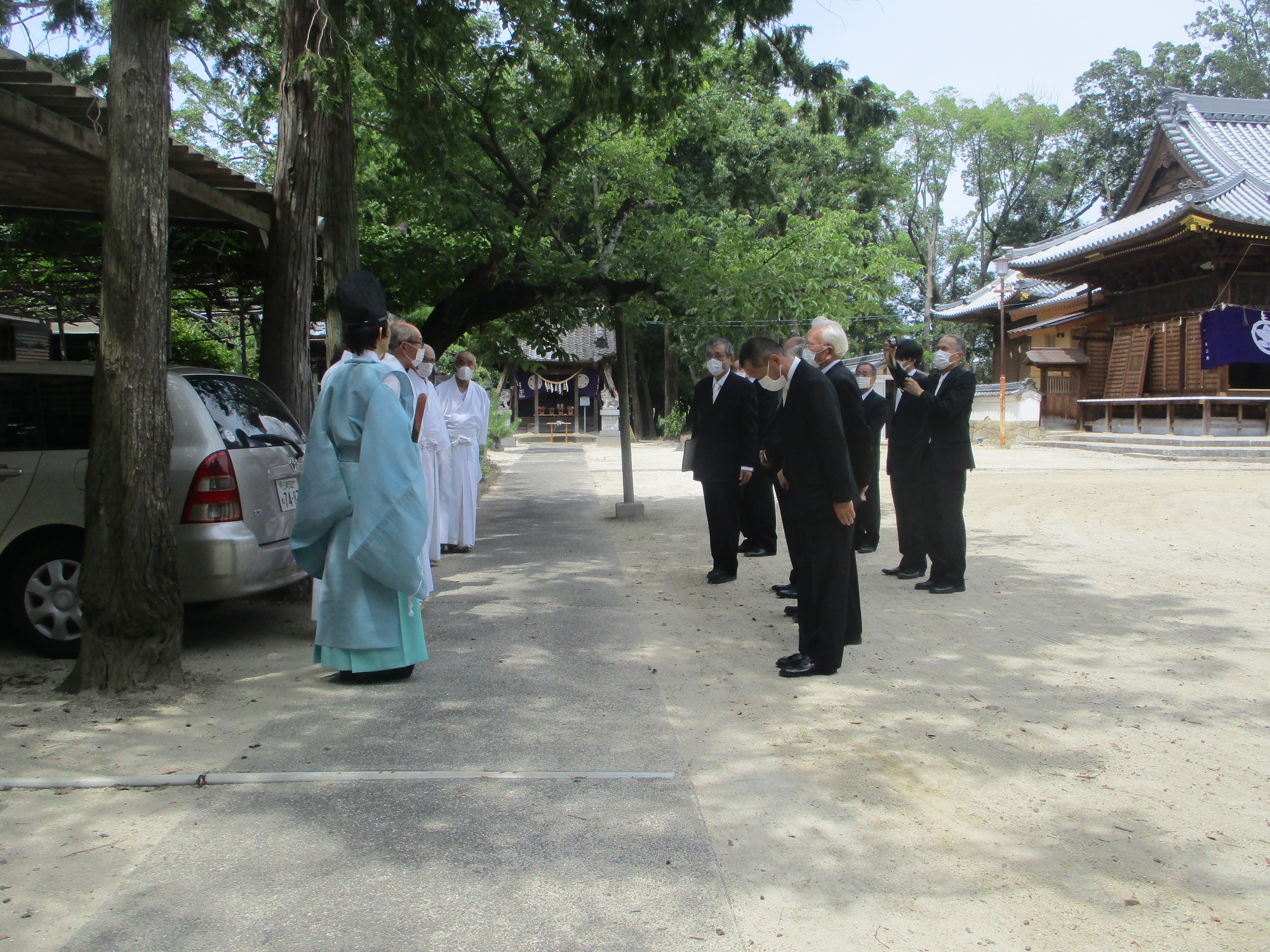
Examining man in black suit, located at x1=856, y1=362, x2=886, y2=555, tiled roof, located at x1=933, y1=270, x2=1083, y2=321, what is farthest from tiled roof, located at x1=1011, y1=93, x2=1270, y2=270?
man in black suit, located at x1=856, y1=362, x2=886, y2=555

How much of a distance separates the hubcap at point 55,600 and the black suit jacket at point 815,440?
12.7 feet

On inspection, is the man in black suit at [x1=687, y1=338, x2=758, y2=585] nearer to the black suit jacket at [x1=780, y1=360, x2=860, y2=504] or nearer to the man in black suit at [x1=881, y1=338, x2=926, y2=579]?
the man in black suit at [x1=881, y1=338, x2=926, y2=579]

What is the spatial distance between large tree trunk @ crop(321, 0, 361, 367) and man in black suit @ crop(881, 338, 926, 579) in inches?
179

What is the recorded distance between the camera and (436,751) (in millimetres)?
4121

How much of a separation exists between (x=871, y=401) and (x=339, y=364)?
5.65 metres

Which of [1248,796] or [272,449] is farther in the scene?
[272,449]

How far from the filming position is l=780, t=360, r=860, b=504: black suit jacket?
208 inches

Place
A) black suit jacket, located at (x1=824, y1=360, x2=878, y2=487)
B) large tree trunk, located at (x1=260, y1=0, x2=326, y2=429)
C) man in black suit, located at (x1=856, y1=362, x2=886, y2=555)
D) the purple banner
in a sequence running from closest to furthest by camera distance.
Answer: black suit jacket, located at (x1=824, y1=360, x2=878, y2=487), large tree trunk, located at (x1=260, y1=0, x2=326, y2=429), man in black suit, located at (x1=856, y1=362, x2=886, y2=555), the purple banner

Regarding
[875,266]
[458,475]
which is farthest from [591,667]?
[875,266]

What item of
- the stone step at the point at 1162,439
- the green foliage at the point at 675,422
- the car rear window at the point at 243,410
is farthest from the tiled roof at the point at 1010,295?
the car rear window at the point at 243,410

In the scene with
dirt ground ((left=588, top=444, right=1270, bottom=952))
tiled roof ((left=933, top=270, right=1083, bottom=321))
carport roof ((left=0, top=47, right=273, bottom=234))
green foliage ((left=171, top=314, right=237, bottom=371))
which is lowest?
dirt ground ((left=588, top=444, right=1270, bottom=952))

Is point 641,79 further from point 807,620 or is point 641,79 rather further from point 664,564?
point 807,620

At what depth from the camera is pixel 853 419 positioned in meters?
6.45

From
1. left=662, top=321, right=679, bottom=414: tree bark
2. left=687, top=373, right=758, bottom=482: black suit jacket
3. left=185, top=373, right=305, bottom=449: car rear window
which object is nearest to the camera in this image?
left=185, top=373, right=305, bottom=449: car rear window
